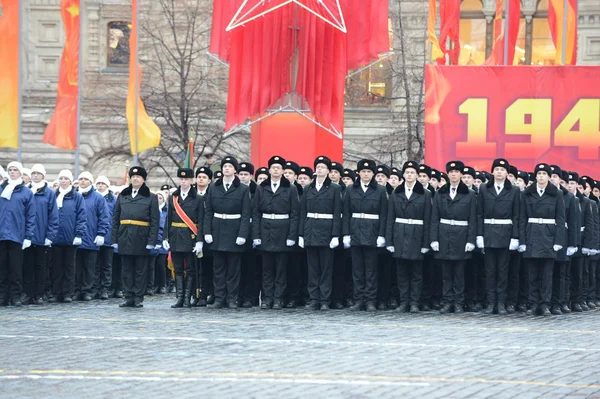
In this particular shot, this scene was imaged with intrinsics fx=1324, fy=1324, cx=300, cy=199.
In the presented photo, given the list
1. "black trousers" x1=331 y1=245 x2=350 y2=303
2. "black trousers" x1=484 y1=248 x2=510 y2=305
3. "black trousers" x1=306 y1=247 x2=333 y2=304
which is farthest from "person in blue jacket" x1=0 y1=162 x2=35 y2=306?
"black trousers" x1=484 y1=248 x2=510 y2=305

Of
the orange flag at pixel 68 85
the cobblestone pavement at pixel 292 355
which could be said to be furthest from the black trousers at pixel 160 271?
the cobblestone pavement at pixel 292 355

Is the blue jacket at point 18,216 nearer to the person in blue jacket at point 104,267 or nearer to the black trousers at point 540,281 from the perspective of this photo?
the person in blue jacket at point 104,267

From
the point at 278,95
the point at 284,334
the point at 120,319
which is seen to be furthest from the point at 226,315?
the point at 278,95

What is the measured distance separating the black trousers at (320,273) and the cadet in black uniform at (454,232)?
54.2 inches

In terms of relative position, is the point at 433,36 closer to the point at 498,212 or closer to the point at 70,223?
the point at 498,212

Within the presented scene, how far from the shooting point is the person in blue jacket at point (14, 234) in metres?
17.4

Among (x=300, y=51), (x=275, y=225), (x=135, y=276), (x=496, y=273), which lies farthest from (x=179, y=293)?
(x=300, y=51)

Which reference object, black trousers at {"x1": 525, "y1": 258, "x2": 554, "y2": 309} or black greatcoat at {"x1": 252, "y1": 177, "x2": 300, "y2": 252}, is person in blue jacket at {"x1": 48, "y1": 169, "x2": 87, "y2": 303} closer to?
black greatcoat at {"x1": 252, "y1": 177, "x2": 300, "y2": 252}

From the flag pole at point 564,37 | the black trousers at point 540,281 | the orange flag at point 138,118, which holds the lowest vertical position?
the black trousers at point 540,281

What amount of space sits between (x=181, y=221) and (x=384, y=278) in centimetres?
281

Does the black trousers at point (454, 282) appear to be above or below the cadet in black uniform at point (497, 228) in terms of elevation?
below

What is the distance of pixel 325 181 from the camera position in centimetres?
1708

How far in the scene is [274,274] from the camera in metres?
17.3

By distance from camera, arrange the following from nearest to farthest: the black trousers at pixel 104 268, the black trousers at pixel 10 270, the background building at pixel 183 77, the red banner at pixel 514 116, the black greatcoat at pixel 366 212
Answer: the black greatcoat at pixel 366 212 < the black trousers at pixel 10 270 < the black trousers at pixel 104 268 < the red banner at pixel 514 116 < the background building at pixel 183 77
